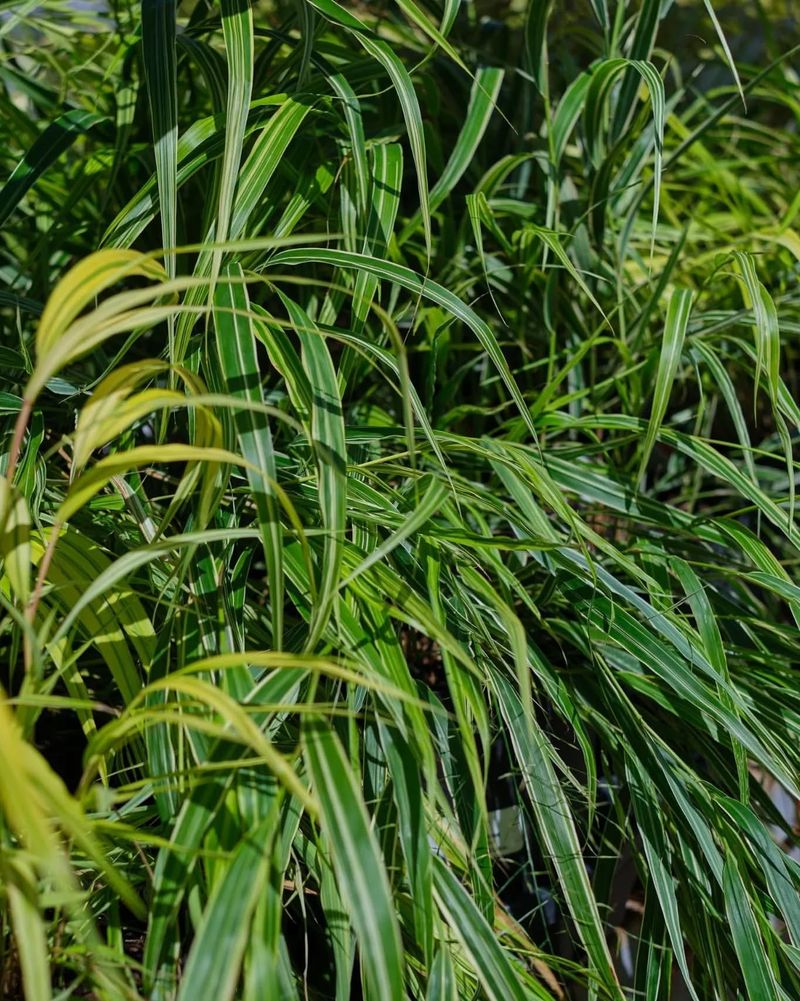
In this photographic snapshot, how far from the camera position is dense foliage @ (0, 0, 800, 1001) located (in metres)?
0.45

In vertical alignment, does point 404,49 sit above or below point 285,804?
above

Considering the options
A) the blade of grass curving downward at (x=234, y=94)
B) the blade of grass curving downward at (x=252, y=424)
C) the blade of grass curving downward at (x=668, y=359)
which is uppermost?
the blade of grass curving downward at (x=234, y=94)

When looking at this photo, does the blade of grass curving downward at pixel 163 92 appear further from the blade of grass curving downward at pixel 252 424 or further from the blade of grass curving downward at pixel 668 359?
the blade of grass curving downward at pixel 668 359

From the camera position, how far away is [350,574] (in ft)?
1.78

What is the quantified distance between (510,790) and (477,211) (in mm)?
527

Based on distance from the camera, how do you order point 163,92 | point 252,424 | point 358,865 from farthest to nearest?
point 163,92, point 252,424, point 358,865

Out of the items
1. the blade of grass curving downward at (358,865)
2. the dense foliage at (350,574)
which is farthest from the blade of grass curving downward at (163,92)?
the blade of grass curving downward at (358,865)

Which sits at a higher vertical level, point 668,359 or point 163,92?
point 163,92

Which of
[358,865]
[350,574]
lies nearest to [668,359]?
[350,574]

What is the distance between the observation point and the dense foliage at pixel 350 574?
1.46 feet

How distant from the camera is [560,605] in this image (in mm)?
796

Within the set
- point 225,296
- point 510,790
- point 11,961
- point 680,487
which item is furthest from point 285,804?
point 680,487

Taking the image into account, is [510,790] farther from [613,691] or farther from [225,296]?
[225,296]

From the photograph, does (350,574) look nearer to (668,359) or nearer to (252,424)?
(252,424)
